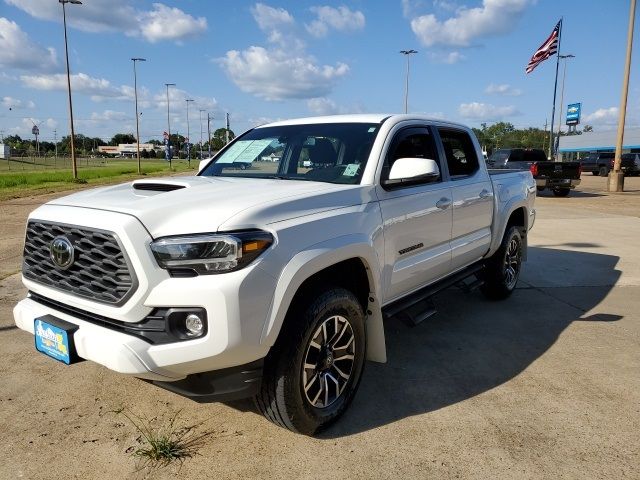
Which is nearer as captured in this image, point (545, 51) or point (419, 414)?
point (419, 414)

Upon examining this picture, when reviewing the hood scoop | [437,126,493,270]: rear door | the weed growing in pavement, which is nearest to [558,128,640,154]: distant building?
[437,126,493,270]: rear door

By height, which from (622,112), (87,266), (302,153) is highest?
(622,112)

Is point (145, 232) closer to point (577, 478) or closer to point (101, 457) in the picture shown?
point (101, 457)

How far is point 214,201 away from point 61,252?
2.73 ft

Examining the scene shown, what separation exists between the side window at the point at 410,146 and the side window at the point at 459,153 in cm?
25

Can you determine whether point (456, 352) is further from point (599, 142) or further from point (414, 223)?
point (599, 142)

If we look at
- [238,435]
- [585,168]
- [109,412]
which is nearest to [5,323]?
[109,412]

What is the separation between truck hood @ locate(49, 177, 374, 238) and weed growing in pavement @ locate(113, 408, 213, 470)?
3.89 feet

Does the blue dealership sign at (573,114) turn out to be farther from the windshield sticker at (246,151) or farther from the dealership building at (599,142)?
the windshield sticker at (246,151)

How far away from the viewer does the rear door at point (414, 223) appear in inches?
130

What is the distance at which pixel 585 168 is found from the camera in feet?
135

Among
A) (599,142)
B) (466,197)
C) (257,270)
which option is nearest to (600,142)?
(599,142)

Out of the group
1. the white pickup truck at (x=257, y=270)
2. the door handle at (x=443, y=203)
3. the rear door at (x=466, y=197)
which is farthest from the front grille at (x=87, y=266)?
the rear door at (x=466, y=197)

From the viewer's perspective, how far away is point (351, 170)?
3.35 m
